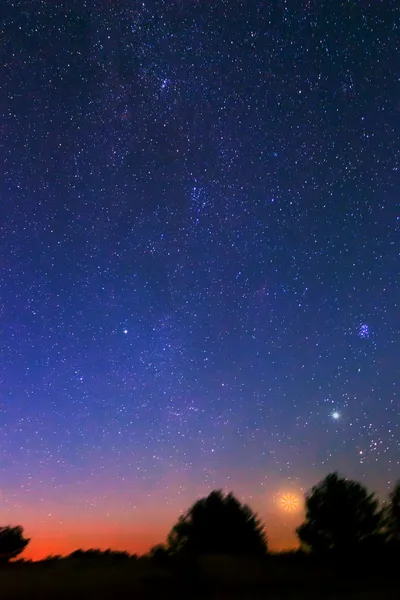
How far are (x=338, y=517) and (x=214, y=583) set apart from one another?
24.3 metres

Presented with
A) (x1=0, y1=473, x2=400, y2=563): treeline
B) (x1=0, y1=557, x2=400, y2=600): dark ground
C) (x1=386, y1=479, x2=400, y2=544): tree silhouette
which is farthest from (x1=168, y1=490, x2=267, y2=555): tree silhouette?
(x1=0, y1=557, x2=400, y2=600): dark ground

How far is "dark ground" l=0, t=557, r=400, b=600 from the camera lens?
1680 cm

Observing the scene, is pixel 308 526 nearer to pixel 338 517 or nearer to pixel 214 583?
pixel 338 517

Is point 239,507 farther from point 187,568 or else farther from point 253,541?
point 187,568

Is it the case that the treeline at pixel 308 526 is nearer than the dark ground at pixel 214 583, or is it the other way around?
the dark ground at pixel 214 583

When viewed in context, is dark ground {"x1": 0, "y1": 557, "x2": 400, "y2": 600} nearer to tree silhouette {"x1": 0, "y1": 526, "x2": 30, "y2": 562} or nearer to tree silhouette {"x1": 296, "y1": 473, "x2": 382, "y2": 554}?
tree silhouette {"x1": 296, "y1": 473, "x2": 382, "y2": 554}

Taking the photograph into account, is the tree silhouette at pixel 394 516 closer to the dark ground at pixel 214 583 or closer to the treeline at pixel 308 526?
the treeline at pixel 308 526

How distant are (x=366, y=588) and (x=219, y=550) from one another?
26.8 metres

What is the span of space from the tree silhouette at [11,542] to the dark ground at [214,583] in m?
32.1

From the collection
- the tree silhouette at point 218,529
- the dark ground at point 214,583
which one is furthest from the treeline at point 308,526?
the dark ground at point 214,583

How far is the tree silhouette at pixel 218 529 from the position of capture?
42.6 metres

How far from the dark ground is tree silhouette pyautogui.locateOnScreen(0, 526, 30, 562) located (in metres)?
32.1

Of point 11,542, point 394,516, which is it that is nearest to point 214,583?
point 394,516

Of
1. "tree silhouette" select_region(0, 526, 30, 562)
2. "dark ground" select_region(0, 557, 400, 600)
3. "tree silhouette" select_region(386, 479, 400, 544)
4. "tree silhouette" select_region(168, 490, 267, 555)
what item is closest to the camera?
"dark ground" select_region(0, 557, 400, 600)
